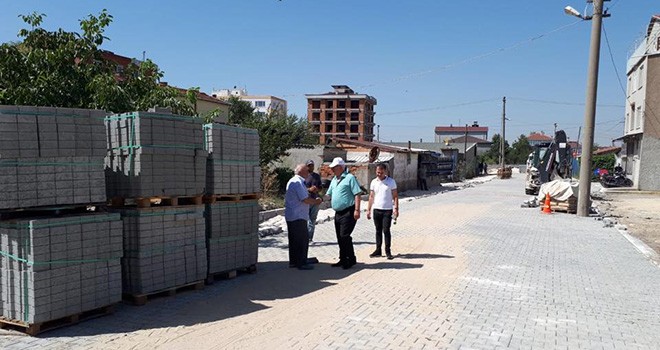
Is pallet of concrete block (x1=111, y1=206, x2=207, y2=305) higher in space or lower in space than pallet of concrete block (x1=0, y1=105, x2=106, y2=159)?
lower

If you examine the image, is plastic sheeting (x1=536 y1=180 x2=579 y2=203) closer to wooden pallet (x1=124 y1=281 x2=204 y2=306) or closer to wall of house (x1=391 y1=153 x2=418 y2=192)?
wall of house (x1=391 y1=153 x2=418 y2=192)

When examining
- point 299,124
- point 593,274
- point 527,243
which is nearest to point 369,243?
point 527,243

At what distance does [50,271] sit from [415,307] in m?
3.90

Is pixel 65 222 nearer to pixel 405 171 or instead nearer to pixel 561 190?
pixel 561 190

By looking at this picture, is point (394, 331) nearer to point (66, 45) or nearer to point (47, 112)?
point (47, 112)

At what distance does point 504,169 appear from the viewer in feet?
178

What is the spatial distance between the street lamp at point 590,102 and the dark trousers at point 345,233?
37.4 ft

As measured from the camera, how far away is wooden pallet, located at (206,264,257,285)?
7102 millimetres

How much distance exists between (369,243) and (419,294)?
429 cm

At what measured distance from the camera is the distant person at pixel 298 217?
26.4 feet

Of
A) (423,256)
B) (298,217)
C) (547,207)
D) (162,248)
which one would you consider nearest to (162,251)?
(162,248)

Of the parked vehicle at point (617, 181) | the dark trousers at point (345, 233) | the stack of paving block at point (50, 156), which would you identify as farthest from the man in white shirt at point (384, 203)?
the parked vehicle at point (617, 181)

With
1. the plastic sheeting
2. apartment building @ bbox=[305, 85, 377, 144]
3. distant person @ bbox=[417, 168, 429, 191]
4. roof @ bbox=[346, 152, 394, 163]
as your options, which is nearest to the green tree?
apartment building @ bbox=[305, 85, 377, 144]

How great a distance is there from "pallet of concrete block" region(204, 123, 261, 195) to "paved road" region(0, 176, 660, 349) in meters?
1.35
